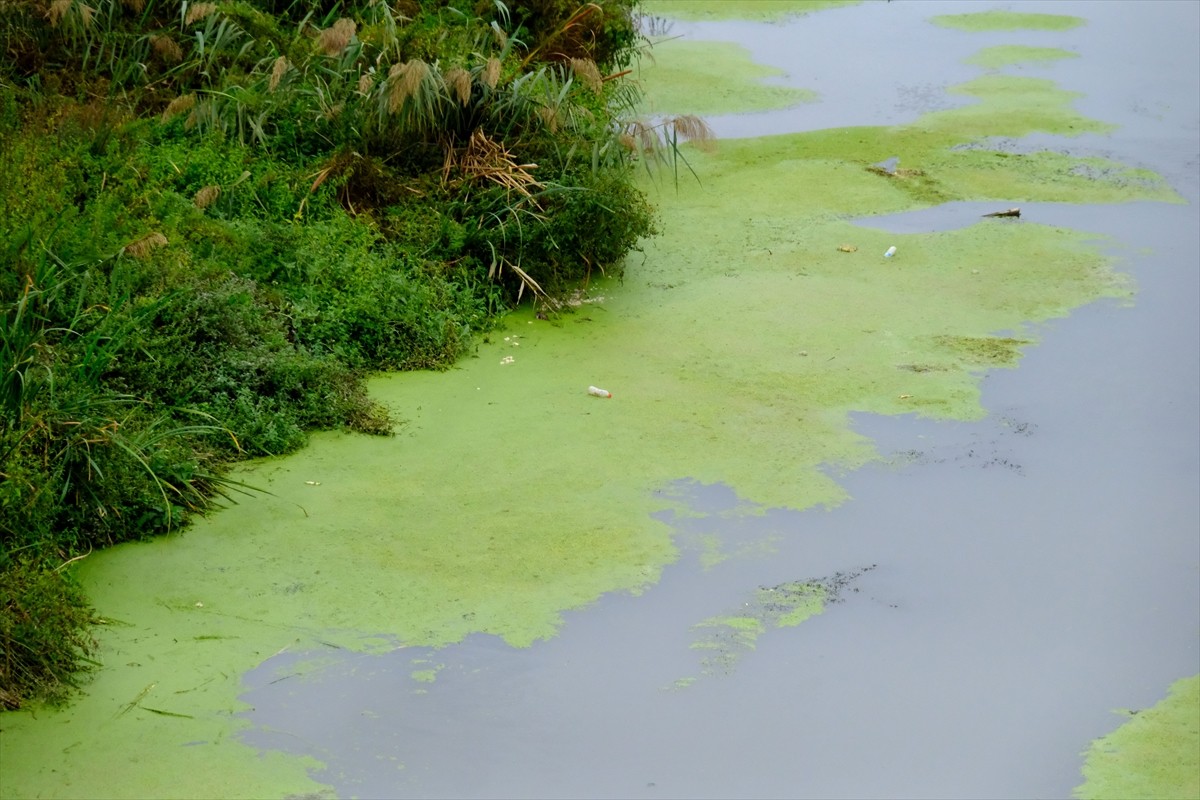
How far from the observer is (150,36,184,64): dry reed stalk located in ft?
19.1

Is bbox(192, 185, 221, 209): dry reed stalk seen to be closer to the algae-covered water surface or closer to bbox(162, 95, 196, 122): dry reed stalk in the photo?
bbox(162, 95, 196, 122): dry reed stalk

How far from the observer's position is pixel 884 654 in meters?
3.25

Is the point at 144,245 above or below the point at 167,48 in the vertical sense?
below

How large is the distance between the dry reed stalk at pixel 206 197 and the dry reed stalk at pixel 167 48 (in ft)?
4.05

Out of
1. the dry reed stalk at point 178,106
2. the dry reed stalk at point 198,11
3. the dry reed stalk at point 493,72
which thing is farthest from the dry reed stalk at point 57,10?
the dry reed stalk at point 493,72

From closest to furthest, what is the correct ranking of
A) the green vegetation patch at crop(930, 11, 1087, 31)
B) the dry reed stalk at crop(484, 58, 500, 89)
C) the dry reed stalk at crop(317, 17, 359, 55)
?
1. the dry reed stalk at crop(484, 58, 500, 89)
2. the dry reed stalk at crop(317, 17, 359, 55)
3. the green vegetation patch at crop(930, 11, 1087, 31)

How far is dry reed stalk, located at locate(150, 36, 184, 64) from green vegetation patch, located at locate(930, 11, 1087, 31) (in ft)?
18.3

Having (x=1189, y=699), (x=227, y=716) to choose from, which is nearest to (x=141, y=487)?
(x=227, y=716)

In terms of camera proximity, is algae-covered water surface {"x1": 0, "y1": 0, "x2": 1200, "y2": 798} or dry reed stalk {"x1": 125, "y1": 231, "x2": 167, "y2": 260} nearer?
algae-covered water surface {"x1": 0, "y1": 0, "x2": 1200, "y2": 798}

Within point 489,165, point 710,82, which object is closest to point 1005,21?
point 710,82

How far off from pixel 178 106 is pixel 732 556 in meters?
3.05

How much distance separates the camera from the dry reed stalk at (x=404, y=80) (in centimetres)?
496

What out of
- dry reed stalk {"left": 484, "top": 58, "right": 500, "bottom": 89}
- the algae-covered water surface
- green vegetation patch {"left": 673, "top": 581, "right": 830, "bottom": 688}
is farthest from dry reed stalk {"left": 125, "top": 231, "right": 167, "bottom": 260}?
green vegetation patch {"left": 673, "top": 581, "right": 830, "bottom": 688}

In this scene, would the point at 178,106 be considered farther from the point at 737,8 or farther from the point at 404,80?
the point at 737,8
